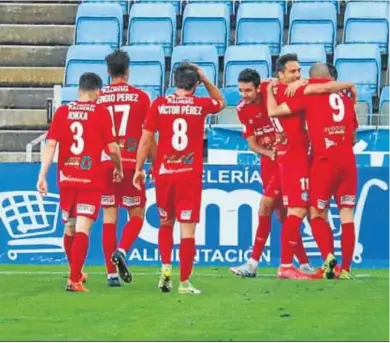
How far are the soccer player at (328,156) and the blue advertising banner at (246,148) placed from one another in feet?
10.2

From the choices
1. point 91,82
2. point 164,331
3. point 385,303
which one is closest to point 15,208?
point 91,82

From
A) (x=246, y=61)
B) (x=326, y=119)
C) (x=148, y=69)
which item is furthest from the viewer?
(x=148, y=69)

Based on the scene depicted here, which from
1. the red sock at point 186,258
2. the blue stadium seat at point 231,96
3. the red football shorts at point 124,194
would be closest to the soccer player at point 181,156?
the red sock at point 186,258

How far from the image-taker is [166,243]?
1168 centimetres

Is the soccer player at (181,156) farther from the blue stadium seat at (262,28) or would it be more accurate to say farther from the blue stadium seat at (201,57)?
the blue stadium seat at (262,28)

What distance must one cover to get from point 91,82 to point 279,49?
30.2ft

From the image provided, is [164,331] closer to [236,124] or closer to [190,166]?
[190,166]

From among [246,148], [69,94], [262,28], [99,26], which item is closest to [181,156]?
[246,148]

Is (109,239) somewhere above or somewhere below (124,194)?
below

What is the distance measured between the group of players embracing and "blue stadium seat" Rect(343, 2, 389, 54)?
7.18 metres

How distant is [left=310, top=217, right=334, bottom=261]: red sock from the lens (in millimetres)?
12922

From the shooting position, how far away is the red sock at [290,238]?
13.0 m

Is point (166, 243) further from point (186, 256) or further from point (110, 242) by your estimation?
point (110, 242)

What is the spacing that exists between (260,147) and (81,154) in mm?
2316
